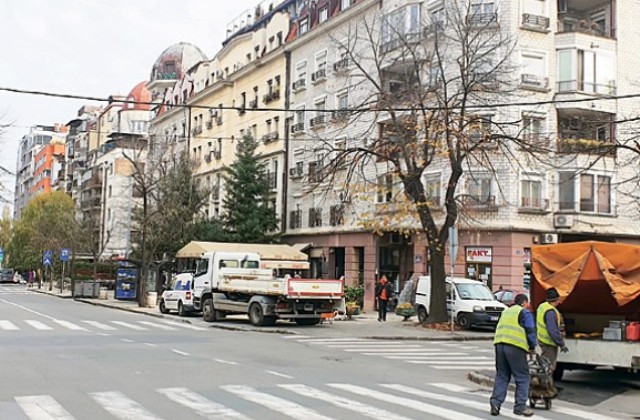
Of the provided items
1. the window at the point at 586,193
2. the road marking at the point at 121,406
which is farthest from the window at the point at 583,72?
the road marking at the point at 121,406

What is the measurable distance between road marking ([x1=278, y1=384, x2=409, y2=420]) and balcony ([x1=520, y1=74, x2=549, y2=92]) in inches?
1087

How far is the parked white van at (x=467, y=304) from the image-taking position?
1033 inches

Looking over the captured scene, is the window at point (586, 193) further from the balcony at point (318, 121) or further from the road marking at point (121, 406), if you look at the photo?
the road marking at point (121, 406)

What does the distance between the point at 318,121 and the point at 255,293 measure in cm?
2285

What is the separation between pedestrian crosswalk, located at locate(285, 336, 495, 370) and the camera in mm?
17172

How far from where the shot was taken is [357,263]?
4484 cm

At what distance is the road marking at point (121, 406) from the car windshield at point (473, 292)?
18.1 m

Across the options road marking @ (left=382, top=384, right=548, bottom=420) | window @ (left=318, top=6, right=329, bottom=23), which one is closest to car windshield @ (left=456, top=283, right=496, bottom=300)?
road marking @ (left=382, top=384, right=548, bottom=420)

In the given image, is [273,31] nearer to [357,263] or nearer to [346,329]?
[357,263]

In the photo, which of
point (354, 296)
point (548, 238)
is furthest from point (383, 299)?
point (548, 238)

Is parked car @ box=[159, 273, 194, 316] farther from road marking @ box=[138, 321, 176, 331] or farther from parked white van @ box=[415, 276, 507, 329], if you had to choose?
parked white van @ box=[415, 276, 507, 329]

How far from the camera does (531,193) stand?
37094 millimetres

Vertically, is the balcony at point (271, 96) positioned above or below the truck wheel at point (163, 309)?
above

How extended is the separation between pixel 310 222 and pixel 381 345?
28.1m
